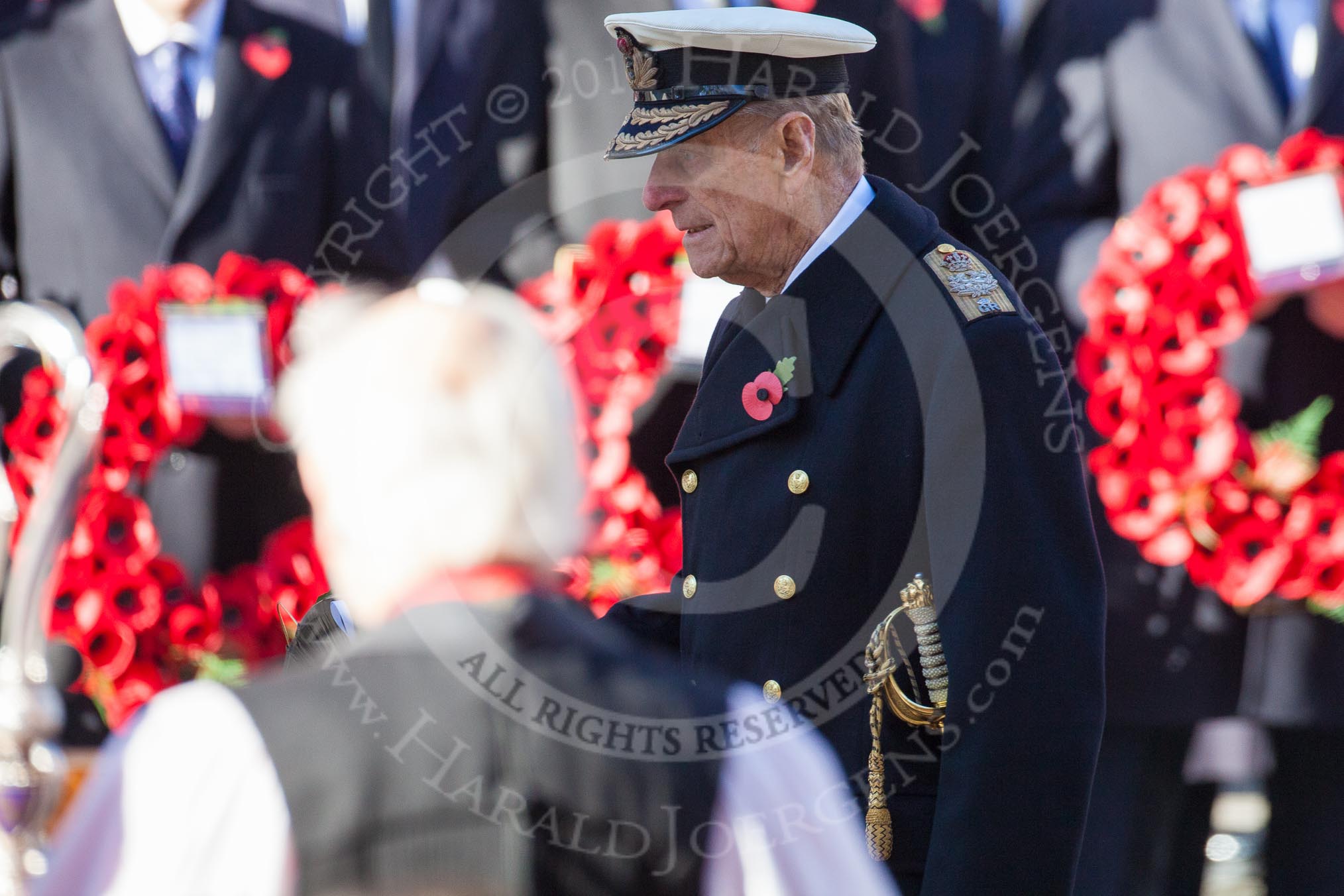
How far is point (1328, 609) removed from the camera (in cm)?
305

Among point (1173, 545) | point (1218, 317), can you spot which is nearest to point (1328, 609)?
point (1173, 545)

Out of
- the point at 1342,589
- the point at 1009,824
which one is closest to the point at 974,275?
the point at 1009,824

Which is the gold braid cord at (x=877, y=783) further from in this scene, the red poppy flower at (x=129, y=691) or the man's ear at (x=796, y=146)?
the red poppy flower at (x=129, y=691)

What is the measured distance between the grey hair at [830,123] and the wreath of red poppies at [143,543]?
64.6 inches

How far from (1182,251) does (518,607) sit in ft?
7.26

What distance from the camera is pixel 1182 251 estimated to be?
121 inches

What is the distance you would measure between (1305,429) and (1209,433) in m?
0.20

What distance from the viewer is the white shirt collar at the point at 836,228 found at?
1940 mm

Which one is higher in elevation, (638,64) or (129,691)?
(638,64)

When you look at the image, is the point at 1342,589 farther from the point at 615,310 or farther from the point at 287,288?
the point at 287,288

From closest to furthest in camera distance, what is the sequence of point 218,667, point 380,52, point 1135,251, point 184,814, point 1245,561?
point 184,814 → point 1245,561 → point 1135,251 → point 218,667 → point 380,52

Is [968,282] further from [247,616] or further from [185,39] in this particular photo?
[185,39]

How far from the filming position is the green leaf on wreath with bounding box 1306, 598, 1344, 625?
3037mm

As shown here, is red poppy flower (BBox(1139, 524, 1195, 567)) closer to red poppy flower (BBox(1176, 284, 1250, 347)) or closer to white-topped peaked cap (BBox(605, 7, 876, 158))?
red poppy flower (BBox(1176, 284, 1250, 347))
